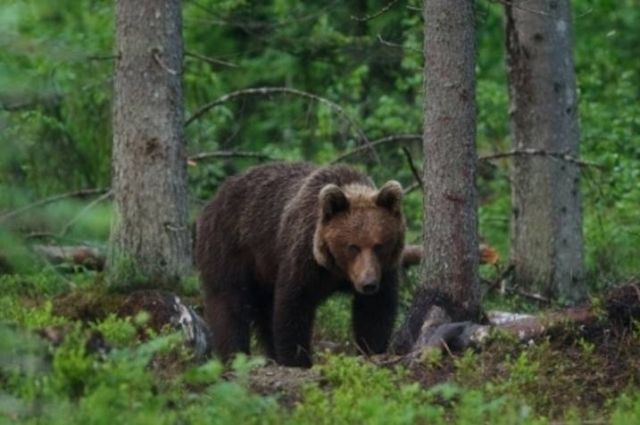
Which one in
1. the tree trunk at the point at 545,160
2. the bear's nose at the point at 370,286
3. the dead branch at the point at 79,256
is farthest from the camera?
the dead branch at the point at 79,256

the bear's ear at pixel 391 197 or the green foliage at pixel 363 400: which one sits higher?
the bear's ear at pixel 391 197

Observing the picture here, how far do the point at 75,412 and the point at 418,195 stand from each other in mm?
11981

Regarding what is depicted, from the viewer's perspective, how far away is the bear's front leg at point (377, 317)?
11008 millimetres

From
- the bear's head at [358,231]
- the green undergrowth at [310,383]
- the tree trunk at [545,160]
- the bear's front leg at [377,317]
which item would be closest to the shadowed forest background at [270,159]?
the green undergrowth at [310,383]

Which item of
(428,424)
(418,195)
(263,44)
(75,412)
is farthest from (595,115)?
(75,412)

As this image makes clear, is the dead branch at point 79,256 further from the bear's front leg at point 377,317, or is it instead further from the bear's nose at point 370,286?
the bear's nose at point 370,286

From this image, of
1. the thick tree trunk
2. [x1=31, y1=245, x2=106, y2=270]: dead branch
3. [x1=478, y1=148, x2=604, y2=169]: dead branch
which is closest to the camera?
the thick tree trunk

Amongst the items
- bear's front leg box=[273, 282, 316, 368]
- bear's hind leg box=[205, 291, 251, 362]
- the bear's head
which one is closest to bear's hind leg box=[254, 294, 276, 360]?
bear's hind leg box=[205, 291, 251, 362]

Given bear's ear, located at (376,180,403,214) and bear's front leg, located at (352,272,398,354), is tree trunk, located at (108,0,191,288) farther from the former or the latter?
bear's ear, located at (376,180,403,214)

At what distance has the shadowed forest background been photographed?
22.4 ft

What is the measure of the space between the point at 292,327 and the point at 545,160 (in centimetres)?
340

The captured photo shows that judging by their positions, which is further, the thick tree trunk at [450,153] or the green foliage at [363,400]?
the thick tree trunk at [450,153]

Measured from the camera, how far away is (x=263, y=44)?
17438 mm

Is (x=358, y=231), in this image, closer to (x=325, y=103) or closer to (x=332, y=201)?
(x=332, y=201)
